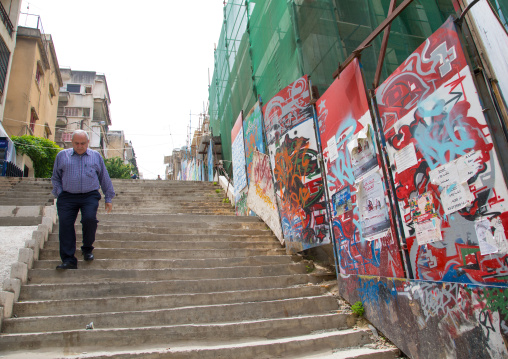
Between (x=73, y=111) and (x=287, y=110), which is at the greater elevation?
(x=73, y=111)

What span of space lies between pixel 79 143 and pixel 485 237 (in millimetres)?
4233

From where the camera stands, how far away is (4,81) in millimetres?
14492

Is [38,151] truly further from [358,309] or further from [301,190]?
[358,309]

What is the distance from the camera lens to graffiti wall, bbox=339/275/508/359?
7.53ft

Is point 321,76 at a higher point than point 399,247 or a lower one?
higher

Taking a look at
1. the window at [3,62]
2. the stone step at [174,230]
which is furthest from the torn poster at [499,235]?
the window at [3,62]

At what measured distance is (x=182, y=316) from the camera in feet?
11.2

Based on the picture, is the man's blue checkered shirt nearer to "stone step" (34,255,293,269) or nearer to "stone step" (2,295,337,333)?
"stone step" (34,255,293,269)

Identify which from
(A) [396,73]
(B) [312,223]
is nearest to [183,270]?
(B) [312,223]

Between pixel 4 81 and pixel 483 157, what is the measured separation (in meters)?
17.5

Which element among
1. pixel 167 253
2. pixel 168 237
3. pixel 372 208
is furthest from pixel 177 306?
pixel 372 208

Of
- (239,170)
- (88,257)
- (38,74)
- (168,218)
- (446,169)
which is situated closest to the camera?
(446,169)

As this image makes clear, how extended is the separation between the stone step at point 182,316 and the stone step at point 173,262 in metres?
0.99

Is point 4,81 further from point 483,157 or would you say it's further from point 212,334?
point 483,157
